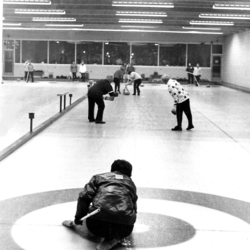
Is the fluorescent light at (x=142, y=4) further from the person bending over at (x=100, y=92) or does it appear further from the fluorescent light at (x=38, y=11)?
the person bending over at (x=100, y=92)

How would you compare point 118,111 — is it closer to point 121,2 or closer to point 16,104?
point 16,104

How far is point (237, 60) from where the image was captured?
132 ft

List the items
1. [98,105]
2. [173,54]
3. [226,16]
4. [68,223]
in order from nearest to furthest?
1. [68,223]
2. [98,105]
3. [226,16]
4. [173,54]

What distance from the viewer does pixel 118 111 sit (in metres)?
19.7

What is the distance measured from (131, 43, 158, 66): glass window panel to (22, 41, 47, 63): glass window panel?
283 inches

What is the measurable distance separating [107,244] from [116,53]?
139 feet

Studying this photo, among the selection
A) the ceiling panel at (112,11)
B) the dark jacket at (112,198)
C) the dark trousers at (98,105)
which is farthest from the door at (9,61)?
the dark jacket at (112,198)

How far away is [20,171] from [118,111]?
36.2ft

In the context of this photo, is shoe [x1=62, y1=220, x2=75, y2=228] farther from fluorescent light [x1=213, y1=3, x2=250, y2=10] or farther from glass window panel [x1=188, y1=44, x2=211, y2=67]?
glass window panel [x1=188, y1=44, x2=211, y2=67]

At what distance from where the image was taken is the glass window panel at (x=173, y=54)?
46.7 metres

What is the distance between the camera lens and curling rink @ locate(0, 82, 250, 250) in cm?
553

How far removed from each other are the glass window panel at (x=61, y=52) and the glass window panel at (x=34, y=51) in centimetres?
56

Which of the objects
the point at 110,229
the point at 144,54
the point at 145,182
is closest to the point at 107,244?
the point at 110,229

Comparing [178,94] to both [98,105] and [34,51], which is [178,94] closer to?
[98,105]
